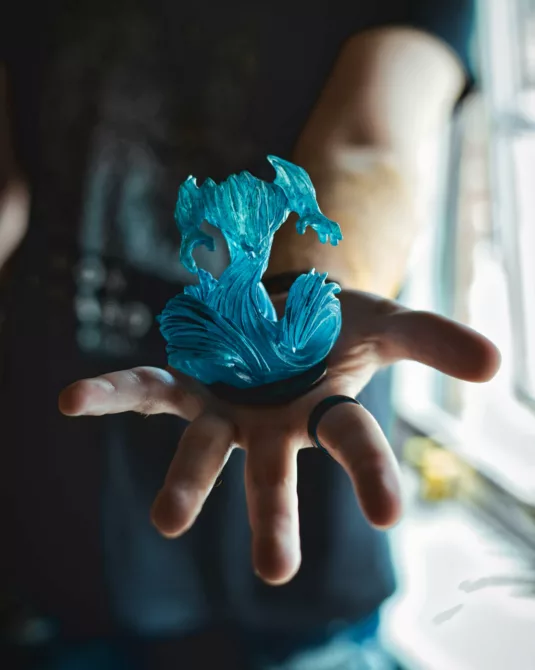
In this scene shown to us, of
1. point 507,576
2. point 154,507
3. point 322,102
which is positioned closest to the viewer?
point 154,507

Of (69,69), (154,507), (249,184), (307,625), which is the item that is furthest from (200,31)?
(307,625)

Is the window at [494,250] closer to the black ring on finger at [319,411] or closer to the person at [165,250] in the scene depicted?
the person at [165,250]

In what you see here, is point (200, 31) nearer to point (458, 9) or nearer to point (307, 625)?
point (458, 9)

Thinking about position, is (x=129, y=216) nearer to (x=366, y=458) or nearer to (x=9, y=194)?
(x=9, y=194)

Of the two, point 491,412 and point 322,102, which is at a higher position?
point 322,102

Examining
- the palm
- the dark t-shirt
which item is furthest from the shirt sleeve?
the palm
